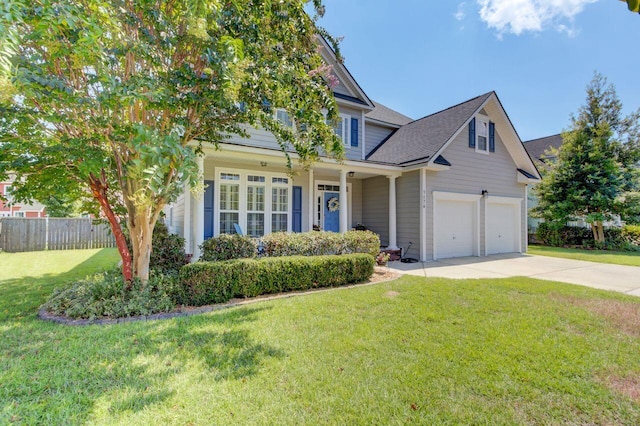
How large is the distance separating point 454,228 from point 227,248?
9124mm

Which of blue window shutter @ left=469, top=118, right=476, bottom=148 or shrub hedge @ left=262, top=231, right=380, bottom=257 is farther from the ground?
blue window shutter @ left=469, top=118, right=476, bottom=148

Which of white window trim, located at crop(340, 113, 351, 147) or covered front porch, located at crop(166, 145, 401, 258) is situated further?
white window trim, located at crop(340, 113, 351, 147)

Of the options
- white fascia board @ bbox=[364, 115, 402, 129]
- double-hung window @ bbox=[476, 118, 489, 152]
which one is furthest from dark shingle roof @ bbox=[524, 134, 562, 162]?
white fascia board @ bbox=[364, 115, 402, 129]

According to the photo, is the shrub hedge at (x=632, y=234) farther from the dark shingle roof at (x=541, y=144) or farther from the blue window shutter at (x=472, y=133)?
the blue window shutter at (x=472, y=133)

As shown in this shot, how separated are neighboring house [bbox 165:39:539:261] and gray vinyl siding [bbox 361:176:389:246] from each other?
0.04 meters

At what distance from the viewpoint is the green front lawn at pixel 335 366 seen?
2.37 meters

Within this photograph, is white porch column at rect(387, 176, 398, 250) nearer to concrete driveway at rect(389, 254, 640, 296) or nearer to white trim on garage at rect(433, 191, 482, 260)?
concrete driveway at rect(389, 254, 640, 296)

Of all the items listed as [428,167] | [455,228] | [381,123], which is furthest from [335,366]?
[381,123]

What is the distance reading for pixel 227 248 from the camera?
6758mm

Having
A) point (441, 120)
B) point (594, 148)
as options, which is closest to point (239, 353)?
point (441, 120)

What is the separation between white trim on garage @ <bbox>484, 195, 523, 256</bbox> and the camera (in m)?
12.3

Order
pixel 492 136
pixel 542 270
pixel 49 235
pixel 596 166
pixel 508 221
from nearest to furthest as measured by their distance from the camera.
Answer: pixel 542 270 < pixel 492 136 < pixel 49 235 < pixel 508 221 < pixel 596 166

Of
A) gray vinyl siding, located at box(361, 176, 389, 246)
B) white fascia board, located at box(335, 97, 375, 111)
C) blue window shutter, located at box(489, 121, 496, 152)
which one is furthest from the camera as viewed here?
blue window shutter, located at box(489, 121, 496, 152)

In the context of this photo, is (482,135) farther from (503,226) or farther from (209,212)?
(209,212)
